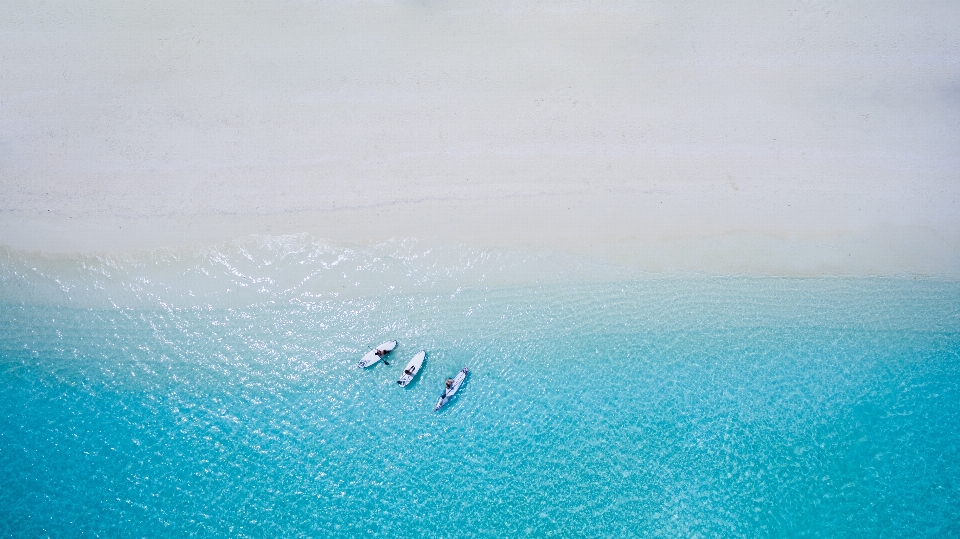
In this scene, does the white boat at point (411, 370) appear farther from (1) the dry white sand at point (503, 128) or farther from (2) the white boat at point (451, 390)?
(1) the dry white sand at point (503, 128)

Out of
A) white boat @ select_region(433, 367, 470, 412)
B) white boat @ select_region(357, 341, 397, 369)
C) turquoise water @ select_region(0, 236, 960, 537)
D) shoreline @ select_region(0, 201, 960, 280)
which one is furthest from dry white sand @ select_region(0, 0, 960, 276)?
white boat @ select_region(433, 367, 470, 412)

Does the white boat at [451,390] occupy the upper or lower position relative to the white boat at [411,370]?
lower

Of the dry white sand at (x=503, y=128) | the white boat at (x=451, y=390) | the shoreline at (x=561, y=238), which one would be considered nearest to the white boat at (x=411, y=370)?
the white boat at (x=451, y=390)

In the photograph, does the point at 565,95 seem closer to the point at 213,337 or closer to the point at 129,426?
the point at 213,337

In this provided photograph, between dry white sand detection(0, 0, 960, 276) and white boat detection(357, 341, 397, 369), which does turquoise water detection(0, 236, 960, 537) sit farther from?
dry white sand detection(0, 0, 960, 276)

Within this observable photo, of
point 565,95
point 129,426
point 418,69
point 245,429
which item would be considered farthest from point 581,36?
point 129,426
